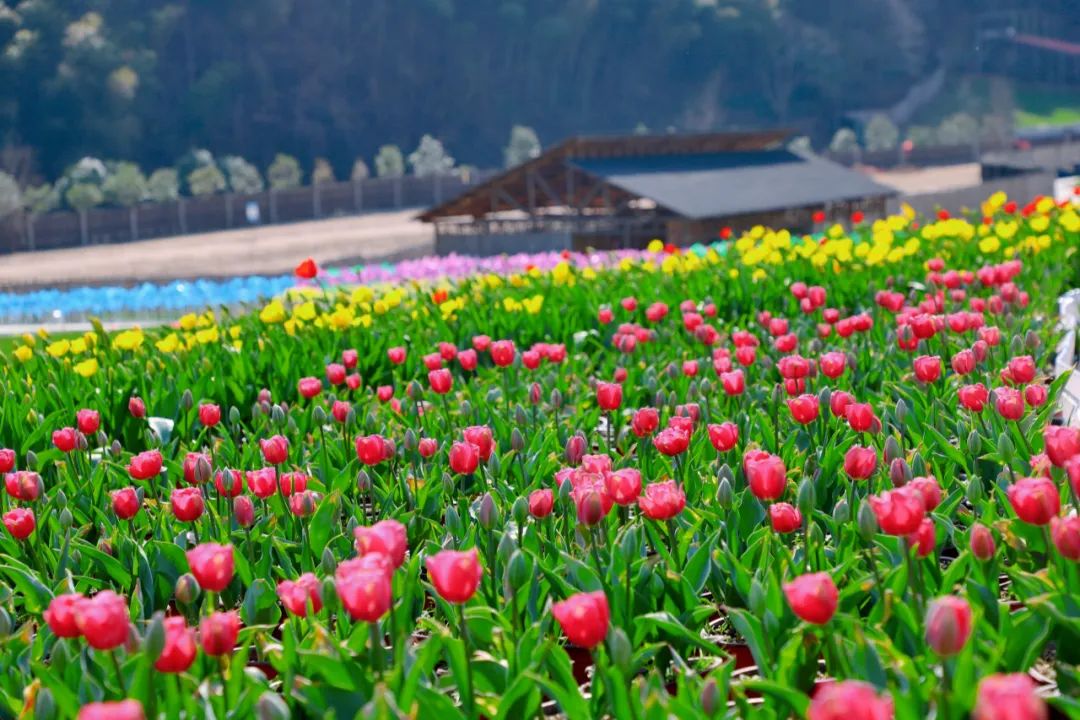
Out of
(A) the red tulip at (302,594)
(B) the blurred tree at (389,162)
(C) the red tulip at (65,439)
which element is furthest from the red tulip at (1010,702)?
(B) the blurred tree at (389,162)

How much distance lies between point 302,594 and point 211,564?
0.71 feet

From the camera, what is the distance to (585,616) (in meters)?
2.77

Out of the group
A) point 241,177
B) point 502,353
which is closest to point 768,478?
point 502,353

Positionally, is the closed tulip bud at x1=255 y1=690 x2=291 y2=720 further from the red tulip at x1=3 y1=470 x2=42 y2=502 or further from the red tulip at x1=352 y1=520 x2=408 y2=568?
the red tulip at x1=3 y1=470 x2=42 y2=502

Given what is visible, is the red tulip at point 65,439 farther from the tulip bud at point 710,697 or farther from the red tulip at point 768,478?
the tulip bud at point 710,697

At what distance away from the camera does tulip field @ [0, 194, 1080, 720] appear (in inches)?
116

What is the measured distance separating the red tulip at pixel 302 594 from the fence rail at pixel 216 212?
56582mm

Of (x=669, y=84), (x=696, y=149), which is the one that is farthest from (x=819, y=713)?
(x=669, y=84)

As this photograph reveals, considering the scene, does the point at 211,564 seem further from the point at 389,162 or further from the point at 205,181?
the point at 389,162

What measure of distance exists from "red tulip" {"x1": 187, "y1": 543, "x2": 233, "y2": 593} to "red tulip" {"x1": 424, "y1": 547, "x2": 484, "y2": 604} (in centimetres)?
56

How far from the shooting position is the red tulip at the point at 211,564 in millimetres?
3113

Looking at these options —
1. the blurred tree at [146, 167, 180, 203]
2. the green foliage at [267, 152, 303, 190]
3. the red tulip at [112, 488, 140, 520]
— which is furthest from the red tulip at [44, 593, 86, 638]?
the green foliage at [267, 152, 303, 190]

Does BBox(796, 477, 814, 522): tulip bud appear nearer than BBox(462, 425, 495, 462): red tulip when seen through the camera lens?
Yes

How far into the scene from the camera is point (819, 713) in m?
2.01
